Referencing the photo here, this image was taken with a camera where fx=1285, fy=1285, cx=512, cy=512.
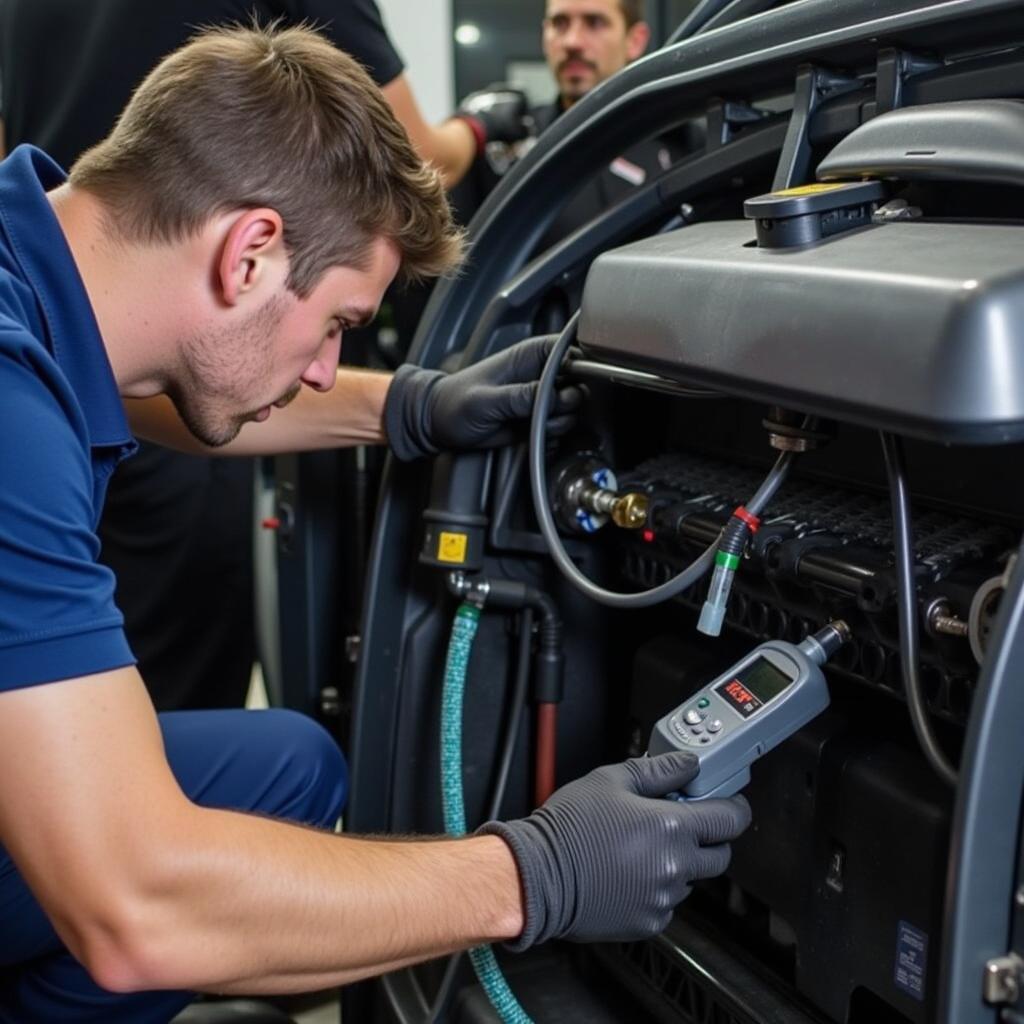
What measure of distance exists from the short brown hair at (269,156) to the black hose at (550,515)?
16 cm

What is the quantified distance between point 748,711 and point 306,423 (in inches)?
27.9

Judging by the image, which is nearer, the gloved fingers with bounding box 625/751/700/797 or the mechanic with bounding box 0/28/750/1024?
the mechanic with bounding box 0/28/750/1024

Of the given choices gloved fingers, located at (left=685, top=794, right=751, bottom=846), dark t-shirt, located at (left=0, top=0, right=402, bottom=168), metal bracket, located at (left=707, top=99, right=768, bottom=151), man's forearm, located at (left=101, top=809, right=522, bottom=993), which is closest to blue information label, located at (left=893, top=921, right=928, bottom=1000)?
gloved fingers, located at (left=685, top=794, right=751, bottom=846)

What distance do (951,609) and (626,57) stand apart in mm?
2842

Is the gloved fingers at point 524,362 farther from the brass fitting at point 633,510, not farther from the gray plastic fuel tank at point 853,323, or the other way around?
the gray plastic fuel tank at point 853,323

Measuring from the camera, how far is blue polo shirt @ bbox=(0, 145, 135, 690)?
79cm

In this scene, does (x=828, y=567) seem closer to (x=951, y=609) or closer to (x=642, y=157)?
(x=951, y=609)

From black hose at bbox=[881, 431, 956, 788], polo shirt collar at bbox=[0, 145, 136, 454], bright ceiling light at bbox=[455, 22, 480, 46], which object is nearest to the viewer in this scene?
black hose at bbox=[881, 431, 956, 788]

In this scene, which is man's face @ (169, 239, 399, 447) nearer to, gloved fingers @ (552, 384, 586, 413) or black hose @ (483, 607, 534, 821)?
gloved fingers @ (552, 384, 586, 413)

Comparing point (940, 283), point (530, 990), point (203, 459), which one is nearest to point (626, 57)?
point (203, 459)

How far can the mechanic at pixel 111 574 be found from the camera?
0.80 meters

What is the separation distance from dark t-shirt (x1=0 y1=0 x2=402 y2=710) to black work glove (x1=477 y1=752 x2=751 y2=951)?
3.27 ft

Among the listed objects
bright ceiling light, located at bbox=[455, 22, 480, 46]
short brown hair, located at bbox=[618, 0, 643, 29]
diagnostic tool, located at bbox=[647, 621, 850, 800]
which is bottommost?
diagnostic tool, located at bbox=[647, 621, 850, 800]

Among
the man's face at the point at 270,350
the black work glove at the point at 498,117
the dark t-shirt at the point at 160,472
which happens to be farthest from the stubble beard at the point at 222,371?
the black work glove at the point at 498,117
